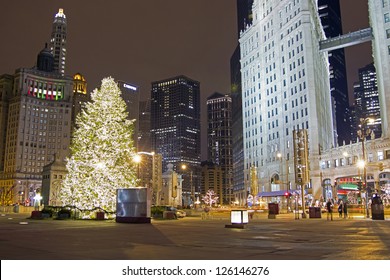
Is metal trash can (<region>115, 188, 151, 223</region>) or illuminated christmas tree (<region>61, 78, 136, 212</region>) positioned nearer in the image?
metal trash can (<region>115, 188, 151, 223</region>)

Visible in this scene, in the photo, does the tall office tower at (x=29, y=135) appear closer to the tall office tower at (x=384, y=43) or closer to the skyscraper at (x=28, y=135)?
the skyscraper at (x=28, y=135)

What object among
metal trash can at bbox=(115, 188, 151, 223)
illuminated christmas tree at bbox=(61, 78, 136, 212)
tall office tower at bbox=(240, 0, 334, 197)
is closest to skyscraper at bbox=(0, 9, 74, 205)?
tall office tower at bbox=(240, 0, 334, 197)

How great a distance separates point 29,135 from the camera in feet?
623

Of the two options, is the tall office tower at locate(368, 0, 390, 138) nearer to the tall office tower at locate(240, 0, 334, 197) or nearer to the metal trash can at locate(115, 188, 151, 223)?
the tall office tower at locate(240, 0, 334, 197)

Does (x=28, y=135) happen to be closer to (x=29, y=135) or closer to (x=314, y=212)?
(x=29, y=135)

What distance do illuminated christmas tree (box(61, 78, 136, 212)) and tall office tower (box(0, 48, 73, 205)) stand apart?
155 m

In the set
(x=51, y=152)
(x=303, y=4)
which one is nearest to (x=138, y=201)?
(x=303, y=4)

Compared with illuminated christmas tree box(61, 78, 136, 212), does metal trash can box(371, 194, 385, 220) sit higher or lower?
lower

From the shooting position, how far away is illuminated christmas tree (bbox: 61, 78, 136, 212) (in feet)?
126

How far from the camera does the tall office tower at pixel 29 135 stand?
614ft

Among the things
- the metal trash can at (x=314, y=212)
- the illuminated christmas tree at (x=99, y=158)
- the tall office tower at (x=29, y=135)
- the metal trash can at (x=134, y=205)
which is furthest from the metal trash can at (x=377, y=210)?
the tall office tower at (x=29, y=135)

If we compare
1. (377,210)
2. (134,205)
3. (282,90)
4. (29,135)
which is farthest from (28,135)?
(377,210)

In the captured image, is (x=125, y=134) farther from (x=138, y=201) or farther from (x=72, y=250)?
(x=72, y=250)
